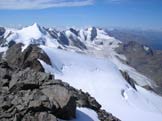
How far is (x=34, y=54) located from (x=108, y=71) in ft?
53.5

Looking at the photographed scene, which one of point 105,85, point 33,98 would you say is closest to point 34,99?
point 33,98

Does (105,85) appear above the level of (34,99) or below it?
below

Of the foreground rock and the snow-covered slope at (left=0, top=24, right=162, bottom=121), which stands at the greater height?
the foreground rock

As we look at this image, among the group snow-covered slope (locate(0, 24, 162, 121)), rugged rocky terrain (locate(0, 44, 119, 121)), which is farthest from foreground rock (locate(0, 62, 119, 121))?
snow-covered slope (locate(0, 24, 162, 121))

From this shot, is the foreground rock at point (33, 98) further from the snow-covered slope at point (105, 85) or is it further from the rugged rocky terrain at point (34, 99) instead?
the snow-covered slope at point (105, 85)

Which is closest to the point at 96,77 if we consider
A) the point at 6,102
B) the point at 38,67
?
the point at 38,67

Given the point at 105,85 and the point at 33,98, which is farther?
the point at 105,85

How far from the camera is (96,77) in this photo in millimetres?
66750

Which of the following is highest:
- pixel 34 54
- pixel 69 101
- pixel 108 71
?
pixel 69 101

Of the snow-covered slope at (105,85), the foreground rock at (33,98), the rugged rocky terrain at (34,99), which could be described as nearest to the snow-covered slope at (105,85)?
the snow-covered slope at (105,85)

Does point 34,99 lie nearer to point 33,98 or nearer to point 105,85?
point 33,98

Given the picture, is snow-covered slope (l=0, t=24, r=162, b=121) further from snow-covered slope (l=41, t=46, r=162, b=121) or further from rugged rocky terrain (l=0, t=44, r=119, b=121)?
rugged rocky terrain (l=0, t=44, r=119, b=121)

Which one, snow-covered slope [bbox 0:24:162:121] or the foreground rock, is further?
snow-covered slope [bbox 0:24:162:121]

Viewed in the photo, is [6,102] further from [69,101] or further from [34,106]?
[69,101]
